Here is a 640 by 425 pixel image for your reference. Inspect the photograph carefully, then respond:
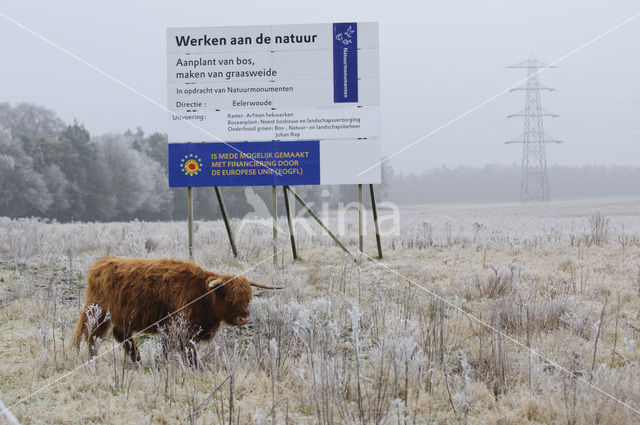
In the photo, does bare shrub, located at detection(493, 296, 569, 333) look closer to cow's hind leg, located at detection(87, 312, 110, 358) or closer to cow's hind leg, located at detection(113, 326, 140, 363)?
cow's hind leg, located at detection(113, 326, 140, 363)

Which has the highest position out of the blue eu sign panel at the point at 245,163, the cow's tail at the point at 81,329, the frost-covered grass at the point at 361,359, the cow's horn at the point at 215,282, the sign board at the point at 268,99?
the sign board at the point at 268,99

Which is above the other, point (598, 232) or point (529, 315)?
point (598, 232)

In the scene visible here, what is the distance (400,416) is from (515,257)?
8.14m

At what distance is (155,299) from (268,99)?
612 cm

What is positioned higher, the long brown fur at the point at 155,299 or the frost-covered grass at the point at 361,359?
the long brown fur at the point at 155,299

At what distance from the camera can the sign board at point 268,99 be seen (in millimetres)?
10195

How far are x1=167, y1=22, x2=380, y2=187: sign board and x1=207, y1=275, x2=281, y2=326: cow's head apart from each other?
18.2 ft

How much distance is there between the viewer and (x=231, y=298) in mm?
4781

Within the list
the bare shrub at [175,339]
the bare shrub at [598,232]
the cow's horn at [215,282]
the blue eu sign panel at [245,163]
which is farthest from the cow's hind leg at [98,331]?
the bare shrub at [598,232]

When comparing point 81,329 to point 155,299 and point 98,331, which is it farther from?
point 155,299

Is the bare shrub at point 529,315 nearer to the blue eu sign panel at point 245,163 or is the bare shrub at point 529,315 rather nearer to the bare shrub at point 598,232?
the blue eu sign panel at point 245,163

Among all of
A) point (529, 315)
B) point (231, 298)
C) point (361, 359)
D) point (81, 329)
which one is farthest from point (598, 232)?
point (81, 329)

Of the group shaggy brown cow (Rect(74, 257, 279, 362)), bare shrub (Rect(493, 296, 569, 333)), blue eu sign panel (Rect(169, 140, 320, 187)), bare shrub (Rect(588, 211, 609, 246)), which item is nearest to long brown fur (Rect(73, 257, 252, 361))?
shaggy brown cow (Rect(74, 257, 279, 362))

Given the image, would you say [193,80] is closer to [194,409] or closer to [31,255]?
[31,255]
